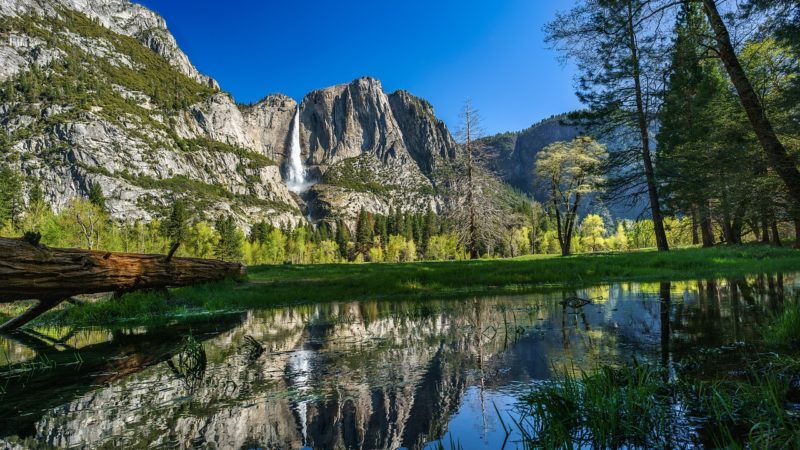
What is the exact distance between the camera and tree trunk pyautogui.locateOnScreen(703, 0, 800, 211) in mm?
7004

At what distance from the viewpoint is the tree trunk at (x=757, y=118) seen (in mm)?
7004

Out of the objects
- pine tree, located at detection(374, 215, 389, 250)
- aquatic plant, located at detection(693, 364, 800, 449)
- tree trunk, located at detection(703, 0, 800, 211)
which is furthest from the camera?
pine tree, located at detection(374, 215, 389, 250)

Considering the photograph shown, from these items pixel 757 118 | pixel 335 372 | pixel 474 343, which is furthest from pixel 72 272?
pixel 757 118

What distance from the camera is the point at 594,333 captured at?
5.98 metres

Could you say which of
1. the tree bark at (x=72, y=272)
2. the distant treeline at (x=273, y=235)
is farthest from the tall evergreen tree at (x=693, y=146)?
the tree bark at (x=72, y=272)

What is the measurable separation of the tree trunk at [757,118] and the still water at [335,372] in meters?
2.38

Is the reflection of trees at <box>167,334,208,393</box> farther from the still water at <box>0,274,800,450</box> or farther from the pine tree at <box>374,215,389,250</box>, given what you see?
the pine tree at <box>374,215,389,250</box>

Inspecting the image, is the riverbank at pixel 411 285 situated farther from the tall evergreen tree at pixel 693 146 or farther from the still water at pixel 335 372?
the tall evergreen tree at pixel 693 146

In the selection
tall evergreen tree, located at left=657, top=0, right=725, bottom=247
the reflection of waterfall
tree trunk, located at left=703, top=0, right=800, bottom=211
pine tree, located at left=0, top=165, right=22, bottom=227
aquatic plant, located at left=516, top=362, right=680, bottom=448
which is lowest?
the reflection of waterfall

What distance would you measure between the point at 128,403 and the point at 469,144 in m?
42.3

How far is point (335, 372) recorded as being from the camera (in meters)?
4.67

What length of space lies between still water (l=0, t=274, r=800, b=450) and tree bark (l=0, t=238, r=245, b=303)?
1141 mm

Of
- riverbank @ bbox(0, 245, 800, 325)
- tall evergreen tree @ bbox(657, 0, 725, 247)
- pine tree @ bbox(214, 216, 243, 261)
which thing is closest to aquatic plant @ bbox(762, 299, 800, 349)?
riverbank @ bbox(0, 245, 800, 325)

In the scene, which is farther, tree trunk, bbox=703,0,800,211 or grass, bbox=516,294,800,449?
tree trunk, bbox=703,0,800,211
